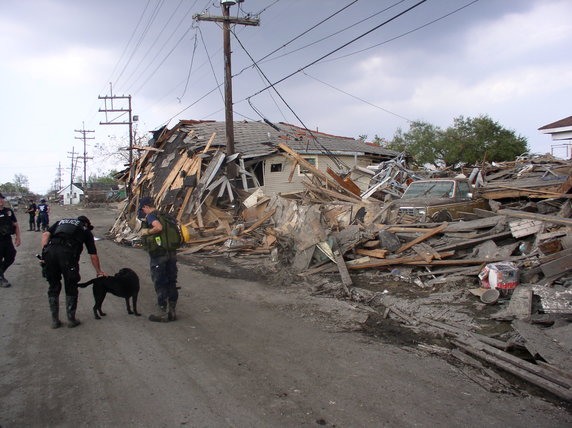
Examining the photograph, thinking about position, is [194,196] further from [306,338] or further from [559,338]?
[559,338]

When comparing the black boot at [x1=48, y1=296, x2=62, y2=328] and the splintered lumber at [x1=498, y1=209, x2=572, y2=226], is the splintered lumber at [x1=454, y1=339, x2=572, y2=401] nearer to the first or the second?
the splintered lumber at [x1=498, y1=209, x2=572, y2=226]

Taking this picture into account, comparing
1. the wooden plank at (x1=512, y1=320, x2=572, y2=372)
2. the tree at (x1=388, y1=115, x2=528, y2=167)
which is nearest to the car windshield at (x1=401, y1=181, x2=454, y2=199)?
the wooden plank at (x1=512, y1=320, x2=572, y2=372)

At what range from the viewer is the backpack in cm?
568

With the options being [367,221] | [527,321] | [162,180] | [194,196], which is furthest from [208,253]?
[527,321]

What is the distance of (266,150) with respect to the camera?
738 inches

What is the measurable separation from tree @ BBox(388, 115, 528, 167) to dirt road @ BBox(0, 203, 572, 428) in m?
31.7

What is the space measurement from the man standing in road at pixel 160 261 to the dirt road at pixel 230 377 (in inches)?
11.3

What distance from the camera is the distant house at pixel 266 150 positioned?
17.8 metres

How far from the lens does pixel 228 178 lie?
15.7 meters

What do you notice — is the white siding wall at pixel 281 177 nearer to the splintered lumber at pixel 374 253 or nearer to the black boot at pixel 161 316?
the splintered lumber at pixel 374 253

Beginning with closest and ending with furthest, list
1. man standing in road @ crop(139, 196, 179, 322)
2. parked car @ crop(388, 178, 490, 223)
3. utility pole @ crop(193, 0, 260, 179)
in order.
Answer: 1. man standing in road @ crop(139, 196, 179, 322)
2. parked car @ crop(388, 178, 490, 223)
3. utility pole @ crop(193, 0, 260, 179)

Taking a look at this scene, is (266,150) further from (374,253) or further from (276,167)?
(374,253)

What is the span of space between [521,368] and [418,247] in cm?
454

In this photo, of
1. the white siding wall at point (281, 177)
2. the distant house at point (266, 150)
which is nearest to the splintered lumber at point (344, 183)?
the distant house at point (266, 150)
